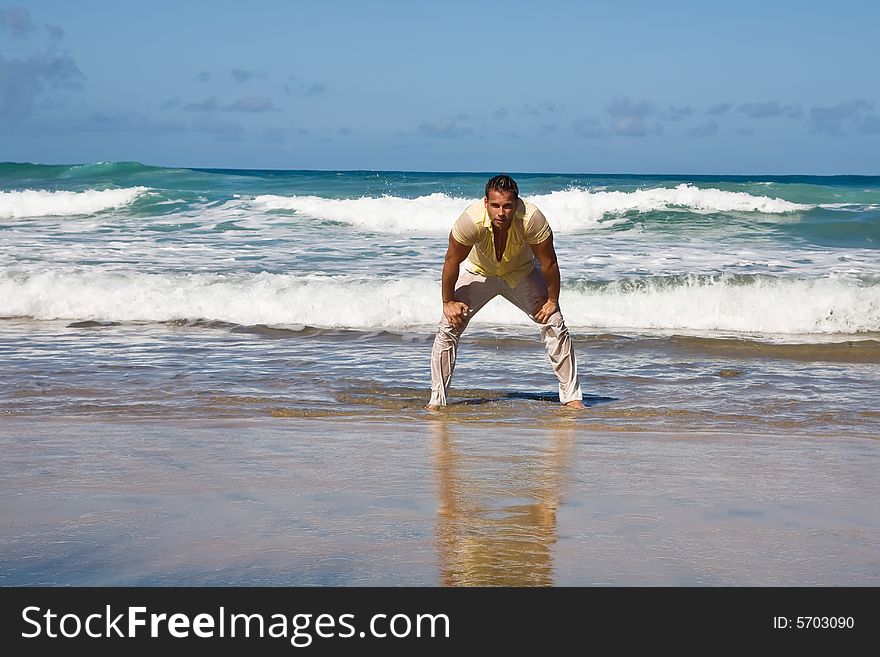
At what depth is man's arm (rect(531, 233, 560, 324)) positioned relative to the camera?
6.20 meters

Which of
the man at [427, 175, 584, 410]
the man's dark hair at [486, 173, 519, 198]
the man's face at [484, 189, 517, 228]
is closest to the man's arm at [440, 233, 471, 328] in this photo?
the man at [427, 175, 584, 410]

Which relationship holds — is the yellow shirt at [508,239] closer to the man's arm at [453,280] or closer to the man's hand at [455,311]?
the man's arm at [453,280]

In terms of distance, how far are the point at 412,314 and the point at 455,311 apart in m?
5.13

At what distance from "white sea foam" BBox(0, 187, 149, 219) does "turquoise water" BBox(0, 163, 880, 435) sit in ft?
7.69

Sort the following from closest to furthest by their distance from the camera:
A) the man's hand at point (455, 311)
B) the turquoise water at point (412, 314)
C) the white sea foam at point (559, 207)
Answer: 1. the man's hand at point (455, 311)
2. the turquoise water at point (412, 314)
3. the white sea foam at point (559, 207)

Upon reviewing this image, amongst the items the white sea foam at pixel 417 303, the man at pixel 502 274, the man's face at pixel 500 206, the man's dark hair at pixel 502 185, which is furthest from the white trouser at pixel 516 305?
the white sea foam at pixel 417 303

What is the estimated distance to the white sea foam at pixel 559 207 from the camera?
2138 centimetres

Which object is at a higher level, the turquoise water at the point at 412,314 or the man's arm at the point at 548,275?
the man's arm at the point at 548,275

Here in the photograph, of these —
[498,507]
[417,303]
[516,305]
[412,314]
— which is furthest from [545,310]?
[417,303]

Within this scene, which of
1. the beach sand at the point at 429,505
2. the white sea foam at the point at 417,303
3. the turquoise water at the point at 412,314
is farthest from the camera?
the white sea foam at the point at 417,303

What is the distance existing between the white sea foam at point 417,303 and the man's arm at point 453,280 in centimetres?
477

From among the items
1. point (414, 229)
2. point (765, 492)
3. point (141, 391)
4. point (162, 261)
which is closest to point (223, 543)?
point (765, 492)

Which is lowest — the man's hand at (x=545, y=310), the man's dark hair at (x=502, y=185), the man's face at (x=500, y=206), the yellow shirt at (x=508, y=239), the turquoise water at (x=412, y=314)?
the turquoise water at (x=412, y=314)
